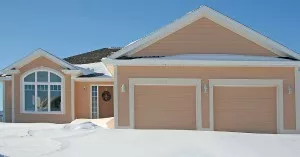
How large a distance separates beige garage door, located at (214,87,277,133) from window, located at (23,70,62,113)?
30.0 ft

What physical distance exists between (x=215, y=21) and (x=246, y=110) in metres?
3.87

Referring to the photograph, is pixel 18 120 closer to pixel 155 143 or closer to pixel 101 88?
pixel 101 88

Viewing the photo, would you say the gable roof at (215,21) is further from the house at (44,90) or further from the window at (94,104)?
the window at (94,104)

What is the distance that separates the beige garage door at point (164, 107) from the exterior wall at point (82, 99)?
248 inches

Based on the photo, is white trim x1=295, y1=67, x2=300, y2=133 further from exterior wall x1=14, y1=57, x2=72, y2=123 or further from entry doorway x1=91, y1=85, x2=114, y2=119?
exterior wall x1=14, y1=57, x2=72, y2=123

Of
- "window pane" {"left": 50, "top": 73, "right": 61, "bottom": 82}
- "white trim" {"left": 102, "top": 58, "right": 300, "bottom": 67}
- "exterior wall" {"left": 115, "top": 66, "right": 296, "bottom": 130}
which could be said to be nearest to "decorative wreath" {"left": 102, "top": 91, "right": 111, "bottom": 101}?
"window pane" {"left": 50, "top": 73, "right": 61, "bottom": 82}

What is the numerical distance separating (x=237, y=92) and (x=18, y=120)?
11.9 metres

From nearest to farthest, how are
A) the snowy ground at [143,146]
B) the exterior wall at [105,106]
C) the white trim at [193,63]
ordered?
the snowy ground at [143,146]
the white trim at [193,63]
the exterior wall at [105,106]

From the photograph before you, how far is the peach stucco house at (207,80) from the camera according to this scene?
1345 centimetres

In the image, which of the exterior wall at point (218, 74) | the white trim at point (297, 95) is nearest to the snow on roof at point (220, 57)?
the exterior wall at point (218, 74)

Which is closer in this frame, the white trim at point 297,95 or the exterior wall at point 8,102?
the white trim at point 297,95

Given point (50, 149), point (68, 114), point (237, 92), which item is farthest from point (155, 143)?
point (68, 114)

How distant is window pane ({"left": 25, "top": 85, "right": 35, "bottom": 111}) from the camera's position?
18641 millimetres

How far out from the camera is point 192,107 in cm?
1352
